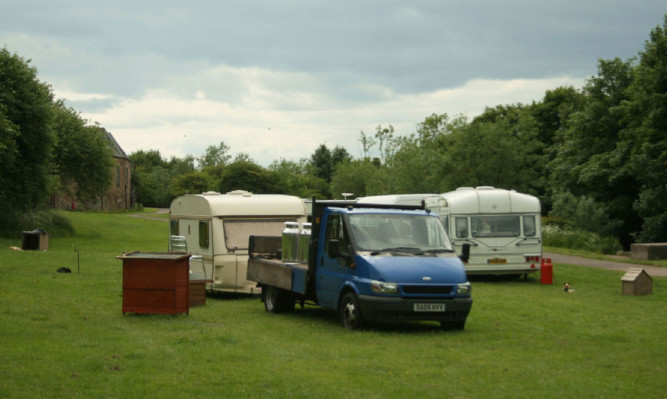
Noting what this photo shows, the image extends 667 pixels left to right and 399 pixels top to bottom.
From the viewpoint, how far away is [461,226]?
25.2m

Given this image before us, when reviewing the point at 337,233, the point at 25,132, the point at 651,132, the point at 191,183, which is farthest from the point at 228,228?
the point at 191,183

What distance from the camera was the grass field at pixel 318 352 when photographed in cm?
828

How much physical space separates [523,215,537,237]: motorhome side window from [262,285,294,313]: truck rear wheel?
11.0m

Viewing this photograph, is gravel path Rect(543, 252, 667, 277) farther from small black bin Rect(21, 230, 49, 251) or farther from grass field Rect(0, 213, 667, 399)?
small black bin Rect(21, 230, 49, 251)

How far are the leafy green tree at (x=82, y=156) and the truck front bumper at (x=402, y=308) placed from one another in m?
46.9

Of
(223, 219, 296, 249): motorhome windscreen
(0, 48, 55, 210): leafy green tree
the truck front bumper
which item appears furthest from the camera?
(0, 48, 55, 210): leafy green tree

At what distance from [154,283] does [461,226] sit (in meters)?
13.1

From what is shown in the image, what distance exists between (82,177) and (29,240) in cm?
2013

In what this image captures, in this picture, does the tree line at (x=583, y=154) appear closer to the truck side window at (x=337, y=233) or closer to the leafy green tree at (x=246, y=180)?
the truck side window at (x=337, y=233)

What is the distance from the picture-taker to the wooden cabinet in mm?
14125

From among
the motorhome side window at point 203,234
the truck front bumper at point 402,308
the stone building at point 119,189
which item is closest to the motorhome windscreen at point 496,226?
the motorhome side window at point 203,234

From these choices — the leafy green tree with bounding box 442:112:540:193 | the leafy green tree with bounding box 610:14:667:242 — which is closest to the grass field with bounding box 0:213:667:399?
the leafy green tree with bounding box 610:14:667:242

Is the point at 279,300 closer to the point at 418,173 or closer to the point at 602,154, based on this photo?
the point at 602,154

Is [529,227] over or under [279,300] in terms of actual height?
over
